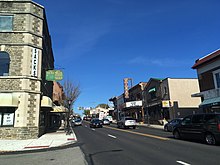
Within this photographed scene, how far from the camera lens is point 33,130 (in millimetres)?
17938

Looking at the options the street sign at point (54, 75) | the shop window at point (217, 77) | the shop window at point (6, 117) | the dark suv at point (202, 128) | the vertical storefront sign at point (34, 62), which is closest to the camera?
the dark suv at point (202, 128)

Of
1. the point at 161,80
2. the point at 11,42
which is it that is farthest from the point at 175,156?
the point at 161,80

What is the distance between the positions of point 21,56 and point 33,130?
21.1ft

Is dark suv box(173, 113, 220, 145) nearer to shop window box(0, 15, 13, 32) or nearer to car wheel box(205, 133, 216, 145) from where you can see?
car wheel box(205, 133, 216, 145)

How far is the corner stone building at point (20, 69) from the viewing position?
17391mm

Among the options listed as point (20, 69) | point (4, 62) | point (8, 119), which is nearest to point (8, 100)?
point (8, 119)

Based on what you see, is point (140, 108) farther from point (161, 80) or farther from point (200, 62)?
point (200, 62)

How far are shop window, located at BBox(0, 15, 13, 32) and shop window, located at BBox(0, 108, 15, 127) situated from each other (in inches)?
283

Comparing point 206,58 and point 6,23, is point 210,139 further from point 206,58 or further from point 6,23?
point 6,23

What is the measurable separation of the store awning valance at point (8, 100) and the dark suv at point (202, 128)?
12891mm

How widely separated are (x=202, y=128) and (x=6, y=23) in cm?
1795

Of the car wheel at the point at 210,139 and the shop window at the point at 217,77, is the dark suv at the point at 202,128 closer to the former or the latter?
the car wheel at the point at 210,139

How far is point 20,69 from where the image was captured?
18.2 meters

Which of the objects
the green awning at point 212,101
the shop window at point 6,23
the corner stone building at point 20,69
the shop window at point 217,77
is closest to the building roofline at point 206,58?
the shop window at point 217,77
